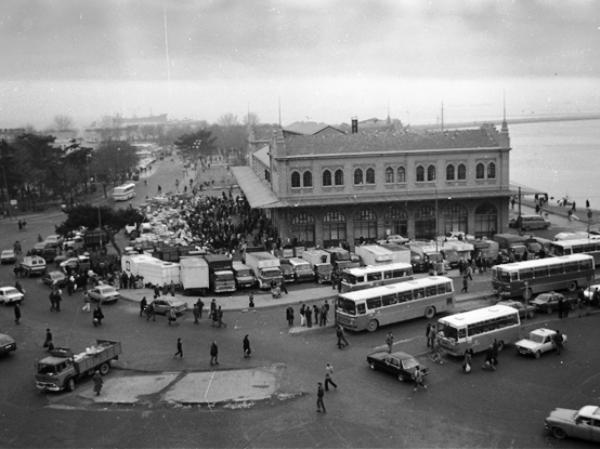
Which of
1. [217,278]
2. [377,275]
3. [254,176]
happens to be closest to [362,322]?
[377,275]

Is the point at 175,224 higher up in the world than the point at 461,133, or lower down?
lower down

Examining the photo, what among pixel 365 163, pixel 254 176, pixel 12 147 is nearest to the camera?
pixel 365 163

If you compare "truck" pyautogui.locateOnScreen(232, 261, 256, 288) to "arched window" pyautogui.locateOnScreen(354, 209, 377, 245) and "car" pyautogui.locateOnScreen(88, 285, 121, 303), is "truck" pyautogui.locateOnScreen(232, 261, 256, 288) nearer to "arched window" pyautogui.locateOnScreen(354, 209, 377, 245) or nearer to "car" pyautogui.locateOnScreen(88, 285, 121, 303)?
"car" pyautogui.locateOnScreen(88, 285, 121, 303)

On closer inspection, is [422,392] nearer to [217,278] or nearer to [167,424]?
[167,424]

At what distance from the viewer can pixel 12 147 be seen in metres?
80.2

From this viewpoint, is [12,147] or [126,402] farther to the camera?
[12,147]

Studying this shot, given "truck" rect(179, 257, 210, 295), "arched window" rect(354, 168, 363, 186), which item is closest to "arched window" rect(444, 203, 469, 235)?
"arched window" rect(354, 168, 363, 186)

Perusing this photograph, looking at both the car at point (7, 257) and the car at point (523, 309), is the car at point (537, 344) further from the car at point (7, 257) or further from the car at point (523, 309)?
the car at point (7, 257)

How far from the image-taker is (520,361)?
25.1 metres

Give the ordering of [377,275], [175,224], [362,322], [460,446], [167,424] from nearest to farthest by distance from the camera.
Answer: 1. [460,446]
2. [167,424]
3. [362,322]
4. [377,275]
5. [175,224]

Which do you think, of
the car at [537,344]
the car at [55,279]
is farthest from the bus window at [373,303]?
the car at [55,279]

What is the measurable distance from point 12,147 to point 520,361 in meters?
70.4

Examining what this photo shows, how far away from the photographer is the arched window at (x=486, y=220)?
2013 inches

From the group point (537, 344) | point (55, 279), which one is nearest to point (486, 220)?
point (537, 344)
